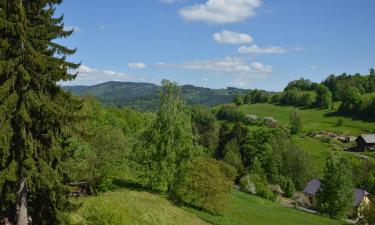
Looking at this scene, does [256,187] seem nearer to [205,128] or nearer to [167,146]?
[167,146]

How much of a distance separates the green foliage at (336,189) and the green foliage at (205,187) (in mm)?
24983

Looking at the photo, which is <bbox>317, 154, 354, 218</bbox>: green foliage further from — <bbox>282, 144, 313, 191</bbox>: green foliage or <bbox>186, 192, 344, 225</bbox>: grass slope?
<bbox>282, 144, 313, 191</bbox>: green foliage

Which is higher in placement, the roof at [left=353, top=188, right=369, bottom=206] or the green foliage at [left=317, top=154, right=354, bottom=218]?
the green foliage at [left=317, top=154, right=354, bottom=218]

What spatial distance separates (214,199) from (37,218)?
24267 millimetres

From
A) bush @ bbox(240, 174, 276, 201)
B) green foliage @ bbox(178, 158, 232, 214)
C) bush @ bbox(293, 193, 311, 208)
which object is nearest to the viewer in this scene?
green foliage @ bbox(178, 158, 232, 214)

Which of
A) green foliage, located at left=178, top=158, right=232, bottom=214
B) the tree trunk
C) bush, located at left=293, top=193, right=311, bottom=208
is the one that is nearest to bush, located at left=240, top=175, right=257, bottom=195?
bush, located at left=293, top=193, right=311, bottom=208

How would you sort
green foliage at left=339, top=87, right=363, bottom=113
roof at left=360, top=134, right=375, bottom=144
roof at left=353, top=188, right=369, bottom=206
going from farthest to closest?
1. green foliage at left=339, top=87, right=363, bottom=113
2. roof at left=360, top=134, right=375, bottom=144
3. roof at left=353, top=188, right=369, bottom=206

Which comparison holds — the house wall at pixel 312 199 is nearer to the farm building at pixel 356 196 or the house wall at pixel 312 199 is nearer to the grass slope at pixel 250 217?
the farm building at pixel 356 196

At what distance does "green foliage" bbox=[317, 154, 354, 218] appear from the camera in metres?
61.5

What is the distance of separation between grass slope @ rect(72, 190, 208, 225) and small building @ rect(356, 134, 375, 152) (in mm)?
109699

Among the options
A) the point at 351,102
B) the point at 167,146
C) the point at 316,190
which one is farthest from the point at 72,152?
the point at 351,102

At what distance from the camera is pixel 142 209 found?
34.6m

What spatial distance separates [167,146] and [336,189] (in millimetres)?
32734

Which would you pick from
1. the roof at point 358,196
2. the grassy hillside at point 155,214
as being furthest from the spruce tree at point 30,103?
the roof at point 358,196
